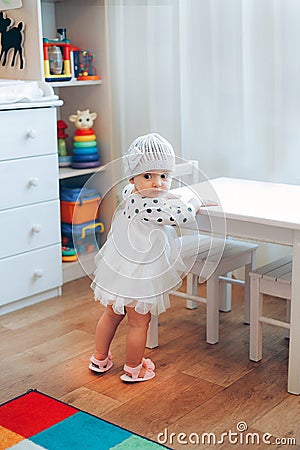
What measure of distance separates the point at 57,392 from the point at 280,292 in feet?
2.64

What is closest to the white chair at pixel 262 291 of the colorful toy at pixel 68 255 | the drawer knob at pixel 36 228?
the drawer knob at pixel 36 228

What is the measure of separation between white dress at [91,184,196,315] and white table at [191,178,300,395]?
0.13 metres

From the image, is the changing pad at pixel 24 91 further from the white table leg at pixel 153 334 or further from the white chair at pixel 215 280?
the white table leg at pixel 153 334

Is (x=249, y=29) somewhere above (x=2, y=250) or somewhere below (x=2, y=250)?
above

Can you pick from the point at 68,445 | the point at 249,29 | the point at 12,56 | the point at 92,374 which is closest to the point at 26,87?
the point at 12,56

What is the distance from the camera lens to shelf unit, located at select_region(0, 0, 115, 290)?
3.20 metres

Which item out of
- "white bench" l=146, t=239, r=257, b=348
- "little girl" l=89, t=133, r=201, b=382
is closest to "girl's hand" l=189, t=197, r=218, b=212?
"little girl" l=89, t=133, r=201, b=382

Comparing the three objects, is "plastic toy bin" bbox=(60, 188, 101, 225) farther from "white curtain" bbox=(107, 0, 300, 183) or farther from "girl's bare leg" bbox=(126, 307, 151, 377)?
"white curtain" bbox=(107, 0, 300, 183)

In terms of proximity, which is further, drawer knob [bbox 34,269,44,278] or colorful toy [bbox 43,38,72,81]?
colorful toy [bbox 43,38,72,81]

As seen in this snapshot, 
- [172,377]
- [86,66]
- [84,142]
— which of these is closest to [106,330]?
[172,377]

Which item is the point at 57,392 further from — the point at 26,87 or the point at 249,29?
the point at 249,29

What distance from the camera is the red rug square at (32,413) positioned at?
6.77 ft

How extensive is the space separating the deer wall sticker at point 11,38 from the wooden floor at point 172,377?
1.12 meters

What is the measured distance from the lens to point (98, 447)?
77.1 inches
